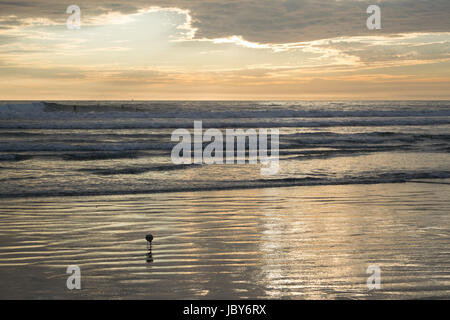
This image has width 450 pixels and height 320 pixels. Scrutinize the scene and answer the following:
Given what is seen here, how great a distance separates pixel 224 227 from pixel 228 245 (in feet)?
3.58

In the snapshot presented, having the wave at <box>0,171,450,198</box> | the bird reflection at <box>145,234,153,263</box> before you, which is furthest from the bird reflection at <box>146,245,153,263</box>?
the wave at <box>0,171,450,198</box>

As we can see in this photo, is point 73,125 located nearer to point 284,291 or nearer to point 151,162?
point 151,162

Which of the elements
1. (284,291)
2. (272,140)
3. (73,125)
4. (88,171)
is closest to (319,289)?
(284,291)

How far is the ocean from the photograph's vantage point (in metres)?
5.27

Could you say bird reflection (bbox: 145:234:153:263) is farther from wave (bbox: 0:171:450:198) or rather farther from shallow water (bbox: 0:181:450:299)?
wave (bbox: 0:171:450:198)

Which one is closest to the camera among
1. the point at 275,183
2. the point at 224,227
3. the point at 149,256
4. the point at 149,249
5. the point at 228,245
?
the point at 149,256

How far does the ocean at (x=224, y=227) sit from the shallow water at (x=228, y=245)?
2 cm

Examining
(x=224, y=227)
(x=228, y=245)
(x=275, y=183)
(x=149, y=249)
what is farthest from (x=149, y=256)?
(x=275, y=183)

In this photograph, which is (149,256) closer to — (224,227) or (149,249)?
(149,249)

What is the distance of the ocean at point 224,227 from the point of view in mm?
5273

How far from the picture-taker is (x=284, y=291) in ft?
16.5

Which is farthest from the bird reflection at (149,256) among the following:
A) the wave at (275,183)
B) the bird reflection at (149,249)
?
the wave at (275,183)

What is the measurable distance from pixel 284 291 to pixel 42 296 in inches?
96.3

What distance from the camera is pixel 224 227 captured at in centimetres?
790
